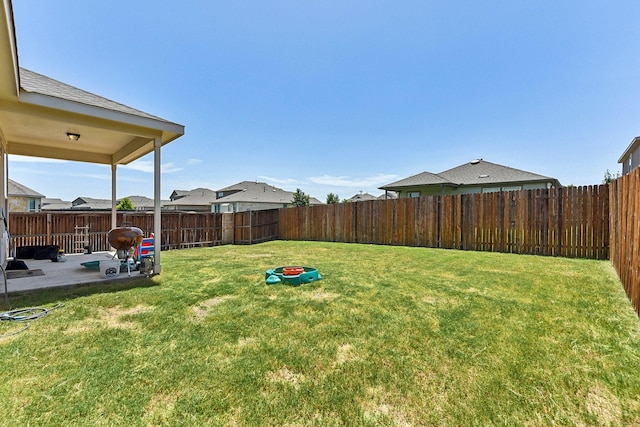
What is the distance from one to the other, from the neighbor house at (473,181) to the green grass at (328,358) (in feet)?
42.4

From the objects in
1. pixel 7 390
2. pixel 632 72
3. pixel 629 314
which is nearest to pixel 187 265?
pixel 7 390

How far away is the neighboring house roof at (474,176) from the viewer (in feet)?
51.6

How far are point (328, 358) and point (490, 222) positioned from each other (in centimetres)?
834

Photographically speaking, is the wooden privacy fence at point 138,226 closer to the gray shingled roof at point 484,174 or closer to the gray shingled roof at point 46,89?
the gray shingled roof at point 46,89

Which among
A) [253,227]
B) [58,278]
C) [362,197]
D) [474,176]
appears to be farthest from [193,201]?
[58,278]

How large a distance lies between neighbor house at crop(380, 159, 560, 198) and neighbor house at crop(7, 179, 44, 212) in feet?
88.4

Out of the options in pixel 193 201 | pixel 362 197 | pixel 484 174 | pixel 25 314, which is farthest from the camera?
pixel 362 197

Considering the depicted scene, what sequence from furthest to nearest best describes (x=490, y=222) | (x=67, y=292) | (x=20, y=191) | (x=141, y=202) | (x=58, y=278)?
1. (x=141, y=202)
2. (x=20, y=191)
3. (x=490, y=222)
4. (x=58, y=278)
5. (x=67, y=292)

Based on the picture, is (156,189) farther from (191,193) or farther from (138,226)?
(191,193)

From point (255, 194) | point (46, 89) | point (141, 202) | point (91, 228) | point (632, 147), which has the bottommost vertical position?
point (91, 228)

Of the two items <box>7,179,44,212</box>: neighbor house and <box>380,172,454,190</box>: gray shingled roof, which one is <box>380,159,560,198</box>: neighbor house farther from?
<box>7,179,44,212</box>: neighbor house

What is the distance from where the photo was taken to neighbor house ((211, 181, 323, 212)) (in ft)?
95.0

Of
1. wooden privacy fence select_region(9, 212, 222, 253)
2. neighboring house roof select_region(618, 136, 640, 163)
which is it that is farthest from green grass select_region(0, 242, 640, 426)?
neighboring house roof select_region(618, 136, 640, 163)

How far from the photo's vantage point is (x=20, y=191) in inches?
874
